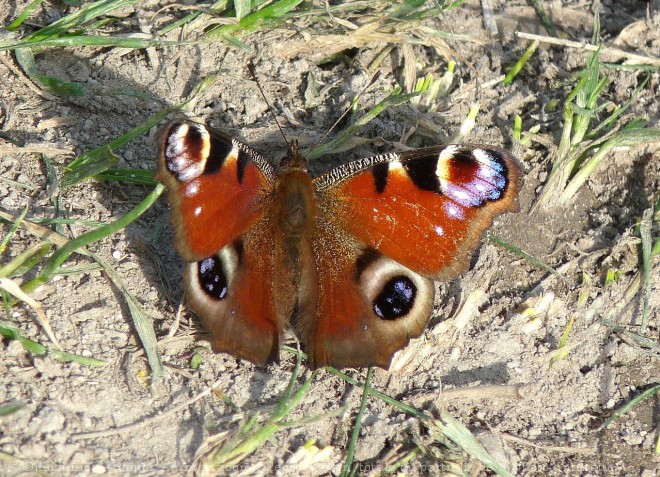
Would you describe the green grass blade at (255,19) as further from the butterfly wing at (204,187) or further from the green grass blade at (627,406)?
the green grass blade at (627,406)

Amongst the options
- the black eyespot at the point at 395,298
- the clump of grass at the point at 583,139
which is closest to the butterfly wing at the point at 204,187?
the black eyespot at the point at 395,298

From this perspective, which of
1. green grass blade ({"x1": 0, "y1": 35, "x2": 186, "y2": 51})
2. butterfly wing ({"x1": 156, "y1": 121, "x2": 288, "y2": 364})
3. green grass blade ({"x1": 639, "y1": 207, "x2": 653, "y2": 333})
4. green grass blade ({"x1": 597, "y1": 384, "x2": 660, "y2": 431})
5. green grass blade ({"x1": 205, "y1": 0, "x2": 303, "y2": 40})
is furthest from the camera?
green grass blade ({"x1": 205, "y1": 0, "x2": 303, "y2": 40})

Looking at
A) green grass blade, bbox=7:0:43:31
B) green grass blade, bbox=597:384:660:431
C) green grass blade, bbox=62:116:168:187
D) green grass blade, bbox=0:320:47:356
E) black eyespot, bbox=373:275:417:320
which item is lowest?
green grass blade, bbox=597:384:660:431

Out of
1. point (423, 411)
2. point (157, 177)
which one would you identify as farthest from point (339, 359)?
point (157, 177)

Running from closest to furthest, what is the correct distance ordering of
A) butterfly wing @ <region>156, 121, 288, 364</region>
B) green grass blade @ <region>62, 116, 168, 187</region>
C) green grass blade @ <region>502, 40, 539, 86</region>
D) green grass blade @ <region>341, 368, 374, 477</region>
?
→ 1. green grass blade @ <region>341, 368, 374, 477</region>
2. butterfly wing @ <region>156, 121, 288, 364</region>
3. green grass blade @ <region>62, 116, 168, 187</region>
4. green grass blade @ <region>502, 40, 539, 86</region>

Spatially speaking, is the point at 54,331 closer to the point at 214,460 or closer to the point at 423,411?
the point at 214,460

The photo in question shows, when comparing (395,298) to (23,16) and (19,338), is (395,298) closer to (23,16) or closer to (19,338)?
(19,338)

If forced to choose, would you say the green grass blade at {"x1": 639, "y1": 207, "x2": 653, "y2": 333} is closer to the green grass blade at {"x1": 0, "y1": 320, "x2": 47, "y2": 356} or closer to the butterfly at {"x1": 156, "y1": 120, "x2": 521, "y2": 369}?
the butterfly at {"x1": 156, "y1": 120, "x2": 521, "y2": 369}

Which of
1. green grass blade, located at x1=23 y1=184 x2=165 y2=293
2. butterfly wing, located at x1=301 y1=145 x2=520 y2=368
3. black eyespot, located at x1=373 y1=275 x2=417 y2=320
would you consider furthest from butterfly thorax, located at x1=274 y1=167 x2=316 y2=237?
green grass blade, located at x1=23 y1=184 x2=165 y2=293
